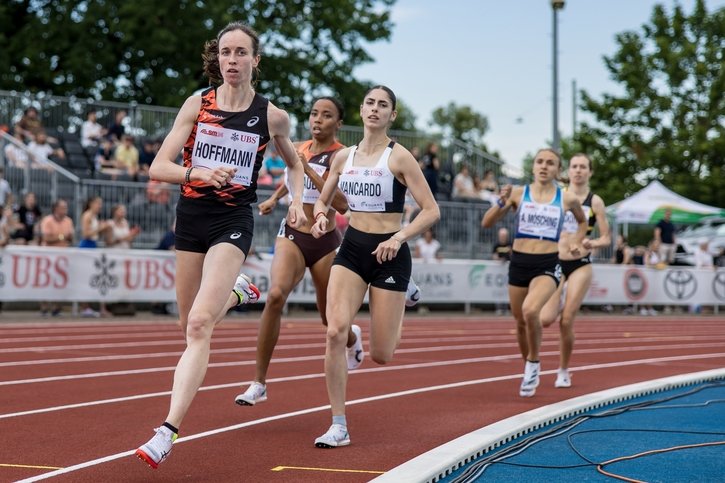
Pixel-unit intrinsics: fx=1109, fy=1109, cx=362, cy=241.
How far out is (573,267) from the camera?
36.3ft

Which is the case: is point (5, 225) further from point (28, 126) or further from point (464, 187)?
point (464, 187)

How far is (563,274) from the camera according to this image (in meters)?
11.1

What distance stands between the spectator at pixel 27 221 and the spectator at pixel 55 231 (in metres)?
0.29

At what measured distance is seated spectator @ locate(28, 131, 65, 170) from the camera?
21531 mm

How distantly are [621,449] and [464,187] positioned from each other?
855 inches

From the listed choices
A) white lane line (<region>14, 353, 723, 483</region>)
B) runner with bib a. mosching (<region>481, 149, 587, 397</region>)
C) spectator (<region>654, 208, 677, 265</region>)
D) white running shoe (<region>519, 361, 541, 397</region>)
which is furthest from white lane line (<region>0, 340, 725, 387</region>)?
spectator (<region>654, 208, 677, 265</region>)

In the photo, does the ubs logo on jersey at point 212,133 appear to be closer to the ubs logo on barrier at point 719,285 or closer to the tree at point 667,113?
the ubs logo on barrier at point 719,285

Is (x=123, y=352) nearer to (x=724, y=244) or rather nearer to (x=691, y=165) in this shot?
(x=724, y=244)

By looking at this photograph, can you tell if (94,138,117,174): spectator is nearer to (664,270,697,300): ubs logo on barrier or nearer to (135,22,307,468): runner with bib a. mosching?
(664,270,697,300): ubs logo on barrier

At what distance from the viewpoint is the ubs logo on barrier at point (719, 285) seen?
2848 centimetres

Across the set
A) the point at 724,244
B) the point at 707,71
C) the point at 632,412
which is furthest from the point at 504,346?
the point at 707,71

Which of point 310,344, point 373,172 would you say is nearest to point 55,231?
point 310,344

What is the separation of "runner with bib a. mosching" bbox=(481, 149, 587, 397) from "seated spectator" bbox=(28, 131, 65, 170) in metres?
13.6

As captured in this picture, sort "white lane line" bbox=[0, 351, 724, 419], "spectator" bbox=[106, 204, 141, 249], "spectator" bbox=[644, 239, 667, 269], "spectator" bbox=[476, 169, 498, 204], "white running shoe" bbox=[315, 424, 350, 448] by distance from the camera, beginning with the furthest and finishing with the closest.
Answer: "spectator" bbox=[476, 169, 498, 204] < "spectator" bbox=[644, 239, 667, 269] < "spectator" bbox=[106, 204, 141, 249] < "white lane line" bbox=[0, 351, 724, 419] < "white running shoe" bbox=[315, 424, 350, 448]
